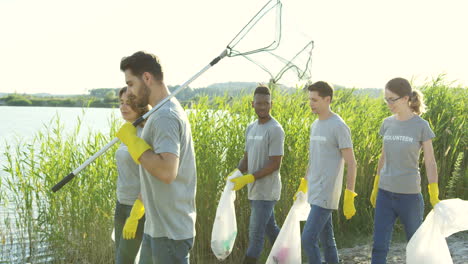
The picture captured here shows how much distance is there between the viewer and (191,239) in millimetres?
2217

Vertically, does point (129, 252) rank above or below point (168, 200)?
below

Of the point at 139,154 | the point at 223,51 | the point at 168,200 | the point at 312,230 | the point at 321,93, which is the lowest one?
the point at 312,230

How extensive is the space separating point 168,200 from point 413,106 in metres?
2.21

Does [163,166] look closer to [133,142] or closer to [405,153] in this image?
[133,142]

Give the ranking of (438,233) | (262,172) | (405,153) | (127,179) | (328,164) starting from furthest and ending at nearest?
(262,172)
(328,164)
(405,153)
(438,233)
(127,179)

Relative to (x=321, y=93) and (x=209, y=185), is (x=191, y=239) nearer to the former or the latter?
(x=321, y=93)

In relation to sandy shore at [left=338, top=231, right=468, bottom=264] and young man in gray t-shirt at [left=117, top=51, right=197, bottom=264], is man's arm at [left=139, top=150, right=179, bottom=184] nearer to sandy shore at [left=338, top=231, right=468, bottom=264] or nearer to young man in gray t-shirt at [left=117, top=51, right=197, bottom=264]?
young man in gray t-shirt at [left=117, top=51, right=197, bottom=264]

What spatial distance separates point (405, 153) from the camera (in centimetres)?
343

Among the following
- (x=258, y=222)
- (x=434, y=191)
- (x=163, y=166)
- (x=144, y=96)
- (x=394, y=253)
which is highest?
(x=144, y=96)

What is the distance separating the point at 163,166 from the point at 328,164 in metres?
1.83

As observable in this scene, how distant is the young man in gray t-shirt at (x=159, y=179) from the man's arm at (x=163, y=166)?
34mm

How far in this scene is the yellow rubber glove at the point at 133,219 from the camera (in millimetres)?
2701

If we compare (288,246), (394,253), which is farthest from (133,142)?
(394,253)

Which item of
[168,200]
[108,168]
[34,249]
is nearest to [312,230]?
[168,200]
